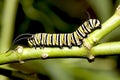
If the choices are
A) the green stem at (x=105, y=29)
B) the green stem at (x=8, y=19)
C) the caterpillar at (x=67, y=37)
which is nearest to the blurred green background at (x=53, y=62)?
the green stem at (x=8, y=19)

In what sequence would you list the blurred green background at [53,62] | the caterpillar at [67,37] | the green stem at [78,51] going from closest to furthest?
the green stem at [78,51] < the caterpillar at [67,37] < the blurred green background at [53,62]

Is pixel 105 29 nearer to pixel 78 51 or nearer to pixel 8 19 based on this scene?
pixel 78 51

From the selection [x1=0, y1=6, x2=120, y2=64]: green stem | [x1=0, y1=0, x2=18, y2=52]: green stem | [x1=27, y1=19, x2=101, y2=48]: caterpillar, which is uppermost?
[x1=0, y1=0, x2=18, y2=52]: green stem

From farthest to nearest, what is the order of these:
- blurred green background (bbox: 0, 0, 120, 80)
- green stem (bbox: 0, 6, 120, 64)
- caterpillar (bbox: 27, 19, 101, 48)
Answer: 1. blurred green background (bbox: 0, 0, 120, 80)
2. caterpillar (bbox: 27, 19, 101, 48)
3. green stem (bbox: 0, 6, 120, 64)

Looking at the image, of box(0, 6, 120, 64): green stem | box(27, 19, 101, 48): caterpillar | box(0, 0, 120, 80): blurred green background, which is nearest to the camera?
box(0, 6, 120, 64): green stem

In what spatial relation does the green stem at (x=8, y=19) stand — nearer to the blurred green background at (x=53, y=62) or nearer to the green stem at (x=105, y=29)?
the blurred green background at (x=53, y=62)

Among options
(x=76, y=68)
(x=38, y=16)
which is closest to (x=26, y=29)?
(x=38, y=16)

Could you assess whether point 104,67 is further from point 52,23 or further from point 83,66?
point 52,23

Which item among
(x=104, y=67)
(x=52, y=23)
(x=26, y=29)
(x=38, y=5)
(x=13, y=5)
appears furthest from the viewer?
(x=26, y=29)

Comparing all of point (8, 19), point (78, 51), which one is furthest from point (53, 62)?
point (78, 51)

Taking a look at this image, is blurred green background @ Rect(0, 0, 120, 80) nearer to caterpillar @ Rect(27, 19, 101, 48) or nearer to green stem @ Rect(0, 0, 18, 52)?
A: green stem @ Rect(0, 0, 18, 52)

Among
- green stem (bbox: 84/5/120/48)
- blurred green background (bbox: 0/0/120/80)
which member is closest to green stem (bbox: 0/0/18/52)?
blurred green background (bbox: 0/0/120/80)
